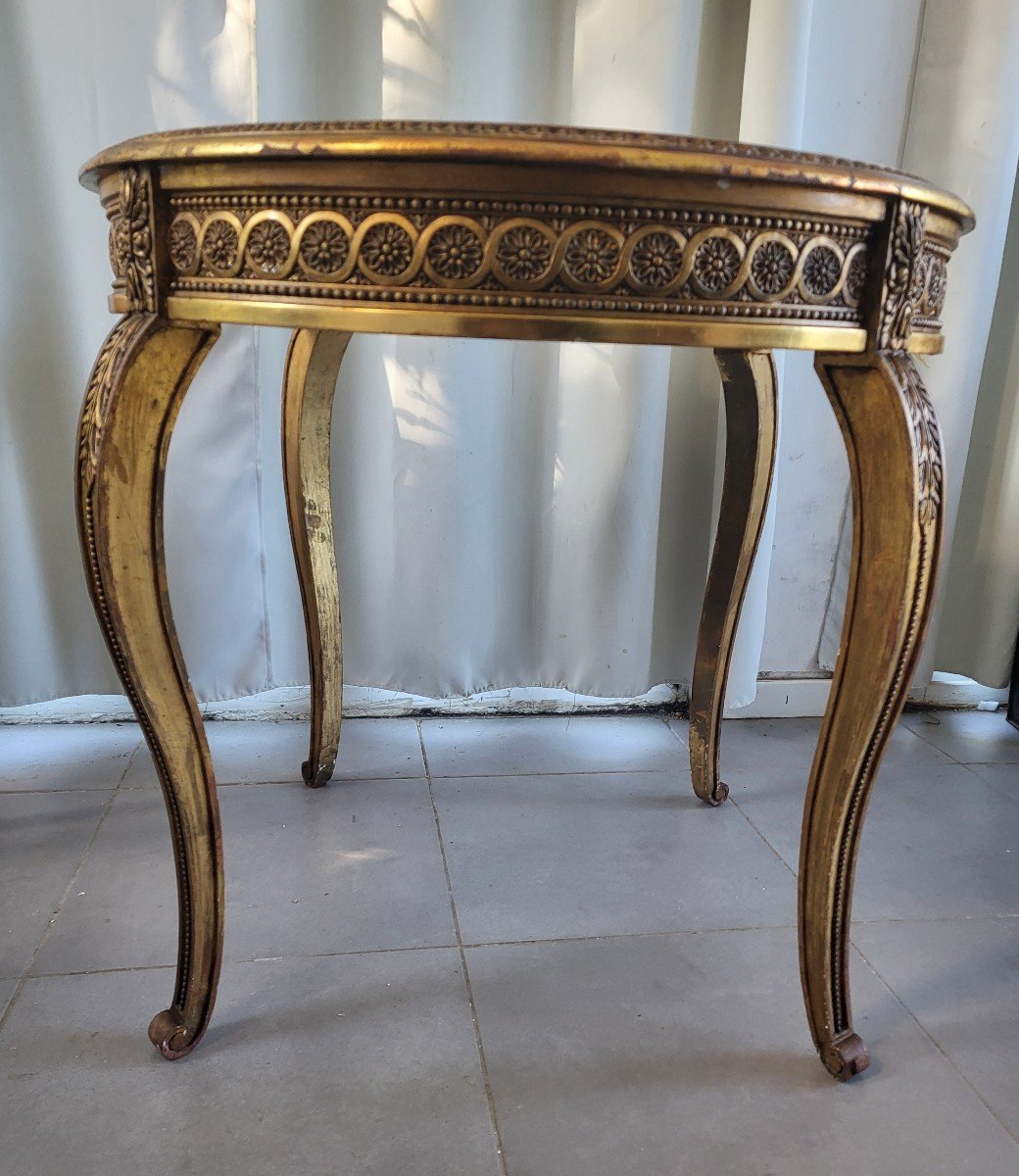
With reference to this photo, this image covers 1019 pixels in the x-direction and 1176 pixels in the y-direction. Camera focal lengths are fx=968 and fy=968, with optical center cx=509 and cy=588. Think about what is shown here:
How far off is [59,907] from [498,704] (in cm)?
78

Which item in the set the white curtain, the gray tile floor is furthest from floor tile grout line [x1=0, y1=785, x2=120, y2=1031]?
the white curtain

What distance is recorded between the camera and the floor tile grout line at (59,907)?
925mm

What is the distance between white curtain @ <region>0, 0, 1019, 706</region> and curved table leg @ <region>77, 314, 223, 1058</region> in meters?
0.68

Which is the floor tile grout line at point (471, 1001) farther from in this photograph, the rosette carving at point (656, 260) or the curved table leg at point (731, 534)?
the rosette carving at point (656, 260)

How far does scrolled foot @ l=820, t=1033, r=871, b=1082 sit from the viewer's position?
857 millimetres

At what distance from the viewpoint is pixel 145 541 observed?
2.50ft

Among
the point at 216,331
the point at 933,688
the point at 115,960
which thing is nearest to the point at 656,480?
the point at 933,688

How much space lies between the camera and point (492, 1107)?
32.2 inches

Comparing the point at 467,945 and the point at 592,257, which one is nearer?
the point at 592,257

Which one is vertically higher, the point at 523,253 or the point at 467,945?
the point at 523,253

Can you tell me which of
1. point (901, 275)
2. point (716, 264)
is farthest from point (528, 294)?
point (901, 275)

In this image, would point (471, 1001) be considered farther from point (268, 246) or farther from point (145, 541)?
point (268, 246)

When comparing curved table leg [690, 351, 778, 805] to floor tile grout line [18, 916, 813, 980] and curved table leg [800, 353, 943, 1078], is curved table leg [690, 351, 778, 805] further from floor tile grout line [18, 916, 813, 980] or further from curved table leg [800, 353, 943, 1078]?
curved table leg [800, 353, 943, 1078]

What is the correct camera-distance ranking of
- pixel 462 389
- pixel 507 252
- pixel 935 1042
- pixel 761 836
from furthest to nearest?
pixel 462 389
pixel 761 836
pixel 935 1042
pixel 507 252
